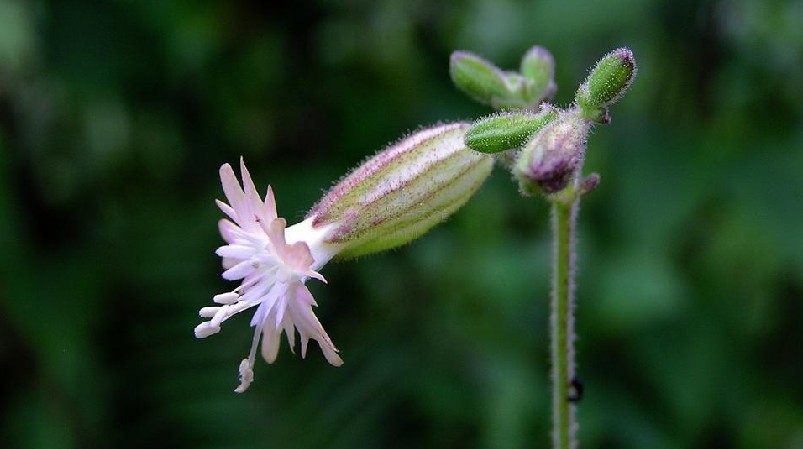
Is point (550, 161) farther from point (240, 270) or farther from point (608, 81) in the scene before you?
point (240, 270)

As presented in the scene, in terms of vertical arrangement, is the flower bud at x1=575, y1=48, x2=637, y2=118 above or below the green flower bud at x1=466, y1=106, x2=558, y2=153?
above

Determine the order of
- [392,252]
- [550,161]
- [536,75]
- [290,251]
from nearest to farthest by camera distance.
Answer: [550,161]
[290,251]
[536,75]
[392,252]

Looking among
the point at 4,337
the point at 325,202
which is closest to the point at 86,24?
the point at 4,337

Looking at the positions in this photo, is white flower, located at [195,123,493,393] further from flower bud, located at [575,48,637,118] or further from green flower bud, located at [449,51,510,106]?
flower bud, located at [575,48,637,118]

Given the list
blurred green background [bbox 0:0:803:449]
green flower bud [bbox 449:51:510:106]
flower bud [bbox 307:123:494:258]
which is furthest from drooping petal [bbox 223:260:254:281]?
blurred green background [bbox 0:0:803:449]

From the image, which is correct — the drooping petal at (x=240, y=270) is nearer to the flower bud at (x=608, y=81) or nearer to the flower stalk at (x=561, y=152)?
the flower stalk at (x=561, y=152)

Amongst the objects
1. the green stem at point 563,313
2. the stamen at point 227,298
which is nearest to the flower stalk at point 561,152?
the green stem at point 563,313

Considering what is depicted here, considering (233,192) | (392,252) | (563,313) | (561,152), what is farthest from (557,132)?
(392,252)
